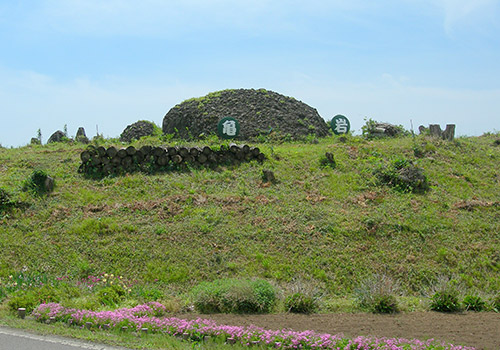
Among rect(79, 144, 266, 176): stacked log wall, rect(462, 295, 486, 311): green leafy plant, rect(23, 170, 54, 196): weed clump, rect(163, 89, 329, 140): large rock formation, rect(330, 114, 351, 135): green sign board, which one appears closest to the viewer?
rect(462, 295, 486, 311): green leafy plant

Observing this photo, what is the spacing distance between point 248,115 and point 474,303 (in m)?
15.7

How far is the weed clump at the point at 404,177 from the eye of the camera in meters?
15.3

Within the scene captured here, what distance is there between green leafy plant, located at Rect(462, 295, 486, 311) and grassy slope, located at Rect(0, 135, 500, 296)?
204 centimetres

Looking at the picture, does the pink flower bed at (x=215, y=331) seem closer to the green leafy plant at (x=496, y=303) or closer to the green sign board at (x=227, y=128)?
the green leafy plant at (x=496, y=303)

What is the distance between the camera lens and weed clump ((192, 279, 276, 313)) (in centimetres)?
840

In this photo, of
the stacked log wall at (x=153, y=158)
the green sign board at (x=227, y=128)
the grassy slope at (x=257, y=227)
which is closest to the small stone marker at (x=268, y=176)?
the grassy slope at (x=257, y=227)

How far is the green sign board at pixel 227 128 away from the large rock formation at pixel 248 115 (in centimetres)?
108

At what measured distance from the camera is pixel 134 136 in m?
24.7

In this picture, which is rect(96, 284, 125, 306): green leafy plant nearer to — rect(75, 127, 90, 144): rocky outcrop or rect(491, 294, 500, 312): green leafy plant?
rect(491, 294, 500, 312): green leafy plant

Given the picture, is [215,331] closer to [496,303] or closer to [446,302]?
[446,302]

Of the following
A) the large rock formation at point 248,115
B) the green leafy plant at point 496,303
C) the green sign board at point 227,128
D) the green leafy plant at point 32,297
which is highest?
the large rock formation at point 248,115

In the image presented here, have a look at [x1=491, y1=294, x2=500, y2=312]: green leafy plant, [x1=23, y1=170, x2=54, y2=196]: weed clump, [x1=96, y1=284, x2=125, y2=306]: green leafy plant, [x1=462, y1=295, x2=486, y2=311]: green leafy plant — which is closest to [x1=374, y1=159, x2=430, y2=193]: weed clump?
[x1=491, y1=294, x2=500, y2=312]: green leafy plant

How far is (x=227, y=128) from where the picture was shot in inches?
810

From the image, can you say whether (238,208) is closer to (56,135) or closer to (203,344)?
(203,344)
